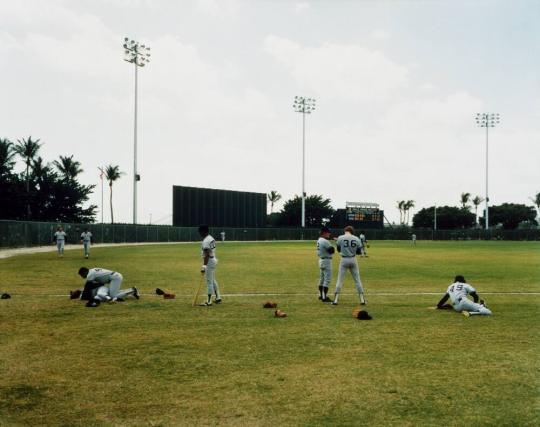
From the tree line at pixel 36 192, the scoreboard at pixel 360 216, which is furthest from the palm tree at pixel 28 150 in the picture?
the scoreboard at pixel 360 216

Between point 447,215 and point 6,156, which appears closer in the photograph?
point 6,156

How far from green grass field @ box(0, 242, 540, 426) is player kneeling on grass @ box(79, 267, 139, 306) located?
0.53 m

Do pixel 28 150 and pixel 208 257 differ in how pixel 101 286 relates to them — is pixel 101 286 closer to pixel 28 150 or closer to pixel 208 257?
pixel 208 257

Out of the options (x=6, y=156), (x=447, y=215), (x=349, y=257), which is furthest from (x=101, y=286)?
(x=447, y=215)

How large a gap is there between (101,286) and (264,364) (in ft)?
27.7

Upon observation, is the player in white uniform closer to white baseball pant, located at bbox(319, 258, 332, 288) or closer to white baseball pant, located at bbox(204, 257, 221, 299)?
white baseball pant, located at bbox(204, 257, 221, 299)

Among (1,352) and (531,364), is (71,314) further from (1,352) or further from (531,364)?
(531,364)

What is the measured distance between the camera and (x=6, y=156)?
68125 millimetres

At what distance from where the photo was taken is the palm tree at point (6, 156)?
6741 cm

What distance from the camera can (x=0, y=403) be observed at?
623cm

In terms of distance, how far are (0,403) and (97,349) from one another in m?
2.74

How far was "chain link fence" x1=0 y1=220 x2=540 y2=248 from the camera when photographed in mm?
48897

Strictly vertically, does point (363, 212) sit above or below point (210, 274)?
above

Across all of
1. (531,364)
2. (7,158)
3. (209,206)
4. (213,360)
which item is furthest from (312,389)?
(209,206)
